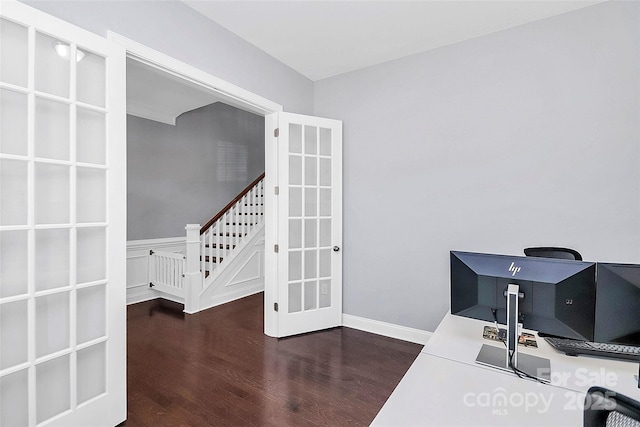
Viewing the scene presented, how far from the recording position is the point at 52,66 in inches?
60.4

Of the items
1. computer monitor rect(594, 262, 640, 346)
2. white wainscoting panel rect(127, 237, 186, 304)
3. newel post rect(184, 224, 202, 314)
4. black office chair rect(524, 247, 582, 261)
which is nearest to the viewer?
computer monitor rect(594, 262, 640, 346)

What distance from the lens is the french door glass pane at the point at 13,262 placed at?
1.38 metres

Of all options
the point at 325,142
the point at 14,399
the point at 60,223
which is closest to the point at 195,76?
the point at 60,223

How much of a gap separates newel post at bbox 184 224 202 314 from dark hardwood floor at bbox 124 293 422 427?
13.2 inches

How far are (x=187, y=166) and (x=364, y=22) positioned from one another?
391 centimetres

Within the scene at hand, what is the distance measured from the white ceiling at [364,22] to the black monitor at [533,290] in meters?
A: 2.00

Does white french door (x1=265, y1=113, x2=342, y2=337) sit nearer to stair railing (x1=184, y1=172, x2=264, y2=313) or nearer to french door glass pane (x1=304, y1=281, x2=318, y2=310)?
french door glass pane (x1=304, y1=281, x2=318, y2=310)

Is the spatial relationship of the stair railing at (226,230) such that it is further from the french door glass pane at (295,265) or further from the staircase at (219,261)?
the french door glass pane at (295,265)

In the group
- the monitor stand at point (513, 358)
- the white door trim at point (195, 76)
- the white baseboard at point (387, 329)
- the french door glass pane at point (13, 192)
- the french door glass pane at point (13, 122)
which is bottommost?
the white baseboard at point (387, 329)

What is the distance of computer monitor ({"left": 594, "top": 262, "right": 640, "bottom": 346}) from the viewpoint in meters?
1.14

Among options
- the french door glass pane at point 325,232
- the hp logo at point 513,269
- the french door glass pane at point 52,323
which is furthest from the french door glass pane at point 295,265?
the hp logo at point 513,269

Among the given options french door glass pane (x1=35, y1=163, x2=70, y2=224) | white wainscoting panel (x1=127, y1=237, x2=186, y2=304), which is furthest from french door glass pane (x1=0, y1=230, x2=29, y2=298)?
white wainscoting panel (x1=127, y1=237, x2=186, y2=304)

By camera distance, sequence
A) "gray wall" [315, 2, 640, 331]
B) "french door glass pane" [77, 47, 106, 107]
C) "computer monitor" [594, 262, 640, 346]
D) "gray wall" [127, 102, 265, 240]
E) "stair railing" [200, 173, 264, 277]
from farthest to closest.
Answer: "gray wall" [127, 102, 265, 240] → "stair railing" [200, 173, 264, 277] → "gray wall" [315, 2, 640, 331] → "french door glass pane" [77, 47, 106, 107] → "computer monitor" [594, 262, 640, 346]

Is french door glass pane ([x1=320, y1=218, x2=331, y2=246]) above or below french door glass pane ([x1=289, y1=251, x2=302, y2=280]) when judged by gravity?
above
